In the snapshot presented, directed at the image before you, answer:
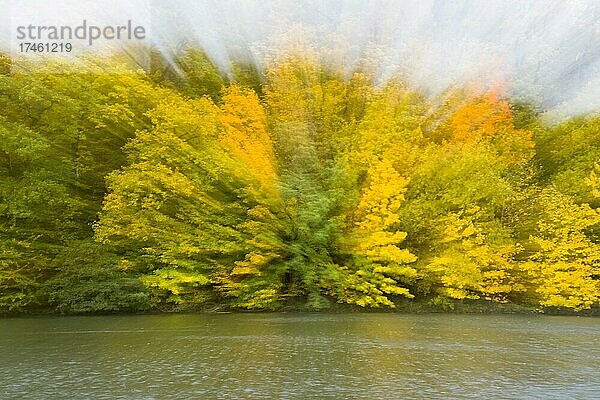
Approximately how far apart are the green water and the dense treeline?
140 inches

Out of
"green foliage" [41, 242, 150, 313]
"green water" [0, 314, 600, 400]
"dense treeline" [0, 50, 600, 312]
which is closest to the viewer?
"green water" [0, 314, 600, 400]

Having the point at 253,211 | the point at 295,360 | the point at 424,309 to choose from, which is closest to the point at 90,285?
the point at 253,211

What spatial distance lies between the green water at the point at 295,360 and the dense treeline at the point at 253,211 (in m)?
3.55

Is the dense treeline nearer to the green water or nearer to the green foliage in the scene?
the green foliage

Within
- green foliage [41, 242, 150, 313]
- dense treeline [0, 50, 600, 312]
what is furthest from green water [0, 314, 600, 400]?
dense treeline [0, 50, 600, 312]

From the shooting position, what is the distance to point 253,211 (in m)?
19.1

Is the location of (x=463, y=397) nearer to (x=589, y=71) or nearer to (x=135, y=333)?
(x=135, y=333)

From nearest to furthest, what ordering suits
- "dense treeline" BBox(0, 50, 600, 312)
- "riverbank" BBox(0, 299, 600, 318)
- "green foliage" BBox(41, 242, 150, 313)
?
"green foliage" BBox(41, 242, 150, 313)
"dense treeline" BBox(0, 50, 600, 312)
"riverbank" BBox(0, 299, 600, 318)

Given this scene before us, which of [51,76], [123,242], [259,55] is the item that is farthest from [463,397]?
[259,55]

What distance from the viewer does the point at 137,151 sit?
20.3m

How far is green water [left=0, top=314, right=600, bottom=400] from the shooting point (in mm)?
7457

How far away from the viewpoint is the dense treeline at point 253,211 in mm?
18859

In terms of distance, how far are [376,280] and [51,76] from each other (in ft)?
42.8

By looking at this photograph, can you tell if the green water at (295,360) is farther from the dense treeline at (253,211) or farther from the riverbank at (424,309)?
the riverbank at (424,309)
